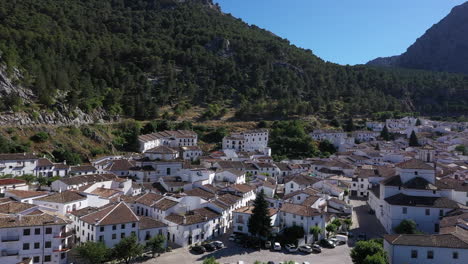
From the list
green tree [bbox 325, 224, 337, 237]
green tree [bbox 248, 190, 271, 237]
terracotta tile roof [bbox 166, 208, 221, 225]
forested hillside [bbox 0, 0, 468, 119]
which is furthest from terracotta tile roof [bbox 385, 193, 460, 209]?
forested hillside [bbox 0, 0, 468, 119]

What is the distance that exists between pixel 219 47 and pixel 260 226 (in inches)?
4204

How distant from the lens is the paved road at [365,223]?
37219mm

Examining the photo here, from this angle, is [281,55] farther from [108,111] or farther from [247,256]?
[247,256]

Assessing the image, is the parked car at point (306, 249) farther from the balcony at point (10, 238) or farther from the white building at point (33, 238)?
the balcony at point (10, 238)

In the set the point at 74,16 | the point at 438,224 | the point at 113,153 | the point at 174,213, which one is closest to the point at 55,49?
the point at 74,16

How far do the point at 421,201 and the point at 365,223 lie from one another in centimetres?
607

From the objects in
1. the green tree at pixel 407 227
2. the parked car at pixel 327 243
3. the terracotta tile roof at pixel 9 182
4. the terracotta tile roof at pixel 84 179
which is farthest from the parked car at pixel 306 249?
the terracotta tile roof at pixel 9 182

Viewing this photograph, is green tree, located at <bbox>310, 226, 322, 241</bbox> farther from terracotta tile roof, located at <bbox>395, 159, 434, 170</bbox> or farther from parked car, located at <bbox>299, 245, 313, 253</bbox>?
terracotta tile roof, located at <bbox>395, 159, 434, 170</bbox>

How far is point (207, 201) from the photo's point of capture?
3800cm

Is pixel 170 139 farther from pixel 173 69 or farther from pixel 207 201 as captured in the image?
pixel 173 69

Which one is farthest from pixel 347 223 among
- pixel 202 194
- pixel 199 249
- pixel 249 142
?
pixel 249 142

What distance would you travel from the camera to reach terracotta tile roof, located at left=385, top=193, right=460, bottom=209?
35281mm

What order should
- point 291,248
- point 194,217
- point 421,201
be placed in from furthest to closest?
point 421,201, point 194,217, point 291,248

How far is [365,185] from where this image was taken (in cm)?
5200
